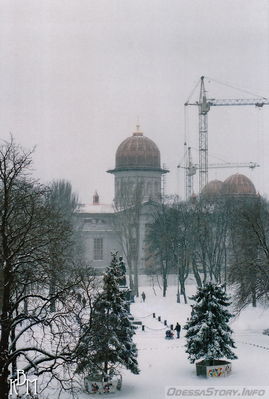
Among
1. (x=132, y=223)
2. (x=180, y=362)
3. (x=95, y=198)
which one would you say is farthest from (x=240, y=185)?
(x=180, y=362)

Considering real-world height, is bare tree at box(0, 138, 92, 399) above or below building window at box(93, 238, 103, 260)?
below

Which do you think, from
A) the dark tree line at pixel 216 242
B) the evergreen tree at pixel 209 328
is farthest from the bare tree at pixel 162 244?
the evergreen tree at pixel 209 328

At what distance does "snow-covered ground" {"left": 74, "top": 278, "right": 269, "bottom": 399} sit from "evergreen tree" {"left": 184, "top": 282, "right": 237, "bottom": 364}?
904mm

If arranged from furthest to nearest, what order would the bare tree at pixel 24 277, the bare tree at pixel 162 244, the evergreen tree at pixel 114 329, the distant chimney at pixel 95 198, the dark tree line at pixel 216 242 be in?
the distant chimney at pixel 95 198 < the bare tree at pixel 162 244 < the dark tree line at pixel 216 242 < the evergreen tree at pixel 114 329 < the bare tree at pixel 24 277

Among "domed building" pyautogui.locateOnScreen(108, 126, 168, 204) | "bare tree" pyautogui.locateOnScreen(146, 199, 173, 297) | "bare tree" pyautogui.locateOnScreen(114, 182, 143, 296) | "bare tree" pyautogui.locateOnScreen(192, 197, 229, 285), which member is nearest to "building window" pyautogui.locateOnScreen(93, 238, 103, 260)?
"domed building" pyautogui.locateOnScreen(108, 126, 168, 204)

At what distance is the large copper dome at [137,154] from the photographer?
3937 inches

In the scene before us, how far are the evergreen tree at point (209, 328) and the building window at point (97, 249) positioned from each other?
68508 millimetres

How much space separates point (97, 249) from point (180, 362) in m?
67.8

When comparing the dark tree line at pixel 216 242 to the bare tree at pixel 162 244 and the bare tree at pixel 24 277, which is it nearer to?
the bare tree at pixel 162 244

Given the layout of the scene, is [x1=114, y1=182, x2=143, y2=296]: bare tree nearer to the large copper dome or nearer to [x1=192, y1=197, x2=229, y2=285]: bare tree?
[x1=192, y1=197, x2=229, y2=285]: bare tree

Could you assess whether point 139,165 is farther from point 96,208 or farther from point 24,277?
point 24,277

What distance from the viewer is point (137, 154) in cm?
10019

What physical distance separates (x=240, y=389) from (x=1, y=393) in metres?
12.9

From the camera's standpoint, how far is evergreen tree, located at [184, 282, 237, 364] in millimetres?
29219
